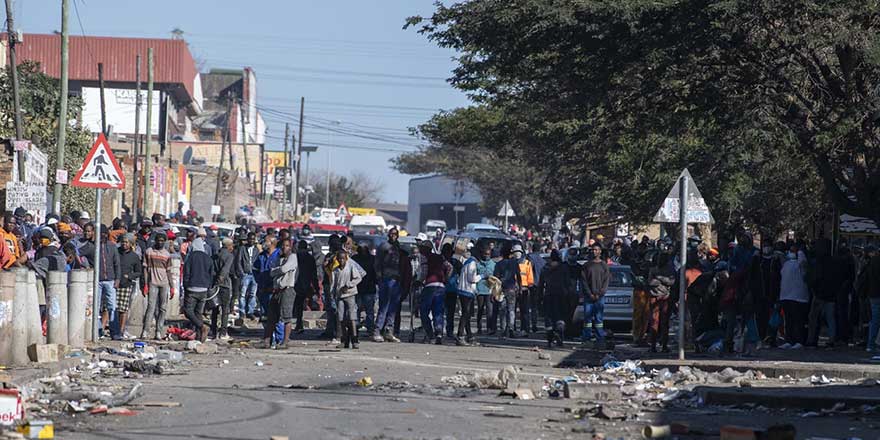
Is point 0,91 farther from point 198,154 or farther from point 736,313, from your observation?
point 198,154

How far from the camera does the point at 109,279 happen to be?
69.4 ft

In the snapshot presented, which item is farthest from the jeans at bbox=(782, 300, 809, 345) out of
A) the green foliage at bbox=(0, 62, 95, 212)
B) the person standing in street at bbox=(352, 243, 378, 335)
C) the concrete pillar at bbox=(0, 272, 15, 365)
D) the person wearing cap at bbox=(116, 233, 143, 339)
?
the green foliage at bbox=(0, 62, 95, 212)

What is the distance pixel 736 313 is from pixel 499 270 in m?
5.83

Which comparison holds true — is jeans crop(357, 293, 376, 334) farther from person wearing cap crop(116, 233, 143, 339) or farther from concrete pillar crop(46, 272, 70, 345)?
concrete pillar crop(46, 272, 70, 345)

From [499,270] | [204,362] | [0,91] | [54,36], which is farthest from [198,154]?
[204,362]

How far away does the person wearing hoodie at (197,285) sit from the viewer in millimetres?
21031

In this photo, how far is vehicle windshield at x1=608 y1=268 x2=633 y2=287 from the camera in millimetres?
25969

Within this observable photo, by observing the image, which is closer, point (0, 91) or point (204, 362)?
point (204, 362)

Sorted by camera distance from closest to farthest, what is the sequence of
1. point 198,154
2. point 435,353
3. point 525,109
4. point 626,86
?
point 435,353 < point 626,86 < point 525,109 < point 198,154

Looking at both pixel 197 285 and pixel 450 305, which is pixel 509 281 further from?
pixel 197 285

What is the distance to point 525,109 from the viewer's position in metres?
38.6

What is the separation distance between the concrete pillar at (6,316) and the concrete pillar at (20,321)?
7 centimetres

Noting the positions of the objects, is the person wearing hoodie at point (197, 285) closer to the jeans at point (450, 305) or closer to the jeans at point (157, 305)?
the jeans at point (157, 305)

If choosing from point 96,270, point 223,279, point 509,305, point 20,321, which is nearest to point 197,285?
point 223,279
